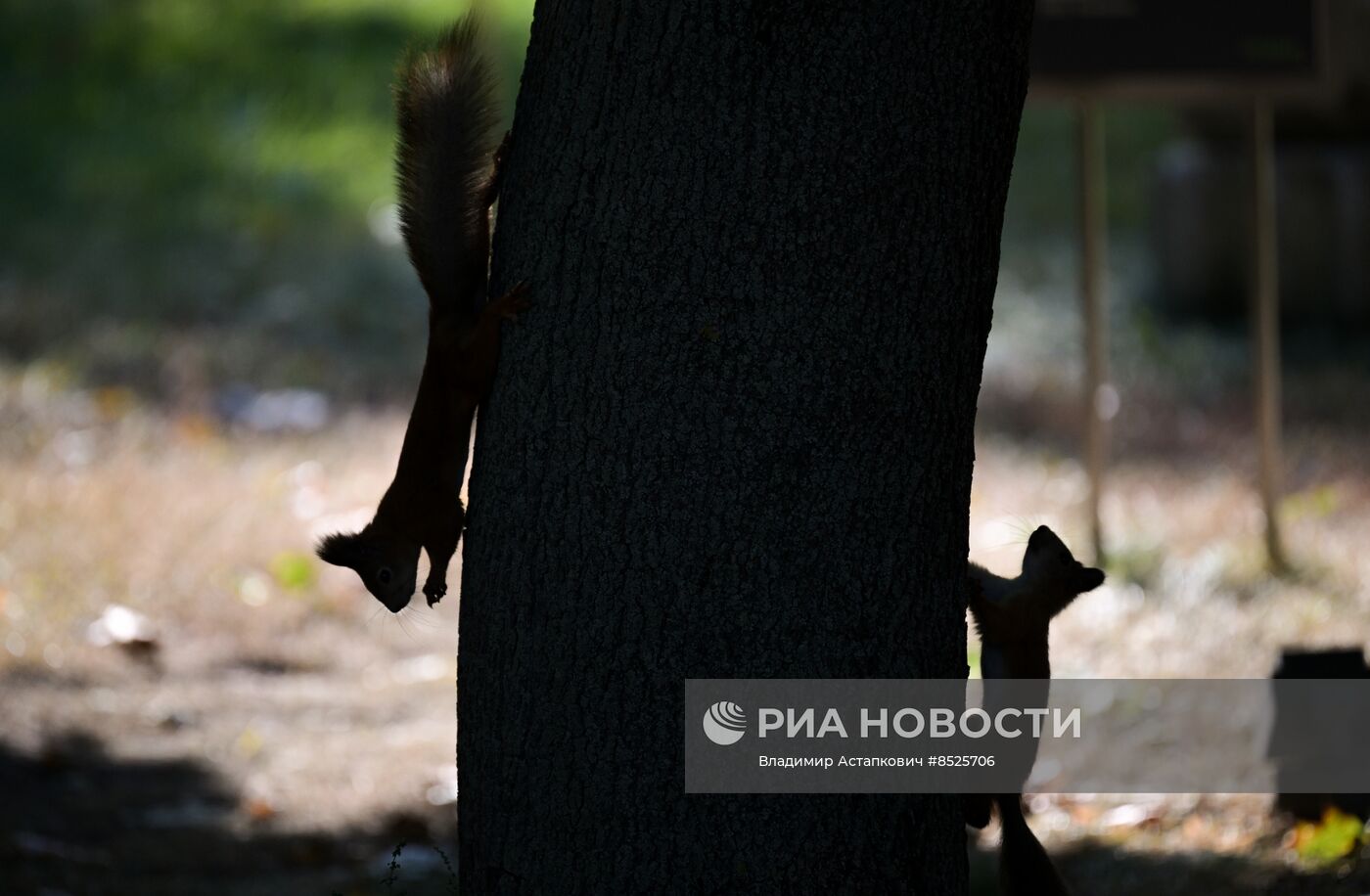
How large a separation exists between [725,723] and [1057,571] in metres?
0.98

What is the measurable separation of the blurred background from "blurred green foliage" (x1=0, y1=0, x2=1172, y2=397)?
3 centimetres

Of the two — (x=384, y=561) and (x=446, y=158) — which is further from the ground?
(x=446, y=158)

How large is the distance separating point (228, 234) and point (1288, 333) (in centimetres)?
686

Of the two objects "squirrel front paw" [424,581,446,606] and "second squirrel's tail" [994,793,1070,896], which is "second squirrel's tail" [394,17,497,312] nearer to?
"squirrel front paw" [424,581,446,606]

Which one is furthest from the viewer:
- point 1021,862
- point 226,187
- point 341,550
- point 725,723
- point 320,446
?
point 226,187

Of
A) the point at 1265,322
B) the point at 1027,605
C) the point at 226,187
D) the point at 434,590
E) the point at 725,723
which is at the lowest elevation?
the point at 725,723

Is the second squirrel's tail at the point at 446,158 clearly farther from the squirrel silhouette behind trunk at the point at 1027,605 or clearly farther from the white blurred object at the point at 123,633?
A: the white blurred object at the point at 123,633

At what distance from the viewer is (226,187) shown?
11289mm

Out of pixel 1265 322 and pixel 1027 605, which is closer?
pixel 1027 605

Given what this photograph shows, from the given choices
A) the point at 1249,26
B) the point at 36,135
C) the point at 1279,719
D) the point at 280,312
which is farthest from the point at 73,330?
the point at 1279,719

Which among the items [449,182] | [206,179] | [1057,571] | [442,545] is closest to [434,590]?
[442,545]

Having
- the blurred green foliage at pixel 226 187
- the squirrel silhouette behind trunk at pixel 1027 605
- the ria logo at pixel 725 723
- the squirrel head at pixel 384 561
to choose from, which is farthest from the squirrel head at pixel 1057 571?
the blurred green foliage at pixel 226 187

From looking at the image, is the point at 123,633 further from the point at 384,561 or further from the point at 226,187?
the point at 226,187

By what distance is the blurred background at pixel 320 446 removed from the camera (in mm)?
4387
